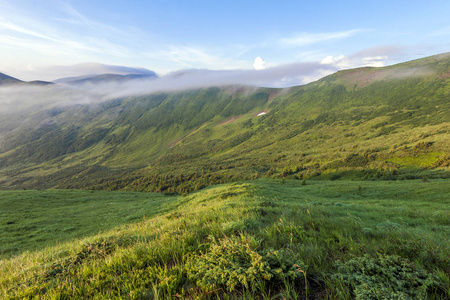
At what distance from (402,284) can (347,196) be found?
28.3 meters

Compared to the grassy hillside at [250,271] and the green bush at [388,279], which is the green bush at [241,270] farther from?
the green bush at [388,279]

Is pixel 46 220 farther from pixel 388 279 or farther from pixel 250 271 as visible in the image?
pixel 388 279

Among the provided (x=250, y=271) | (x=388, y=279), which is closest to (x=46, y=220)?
(x=250, y=271)

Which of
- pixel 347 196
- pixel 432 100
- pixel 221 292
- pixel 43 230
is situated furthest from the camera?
pixel 432 100

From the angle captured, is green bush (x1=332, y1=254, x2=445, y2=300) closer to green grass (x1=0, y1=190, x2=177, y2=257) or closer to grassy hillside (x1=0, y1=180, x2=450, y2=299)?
grassy hillside (x1=0, y1=180, x2=450, y2=299)

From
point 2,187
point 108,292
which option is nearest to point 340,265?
point 108,292

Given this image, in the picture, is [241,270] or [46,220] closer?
[241,270]

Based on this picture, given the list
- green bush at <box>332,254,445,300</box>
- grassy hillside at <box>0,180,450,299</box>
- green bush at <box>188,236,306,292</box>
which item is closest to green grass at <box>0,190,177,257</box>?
grassy hillside at <box>0,180,450,299</box>

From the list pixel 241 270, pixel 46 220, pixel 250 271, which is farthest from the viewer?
pixel 46 220

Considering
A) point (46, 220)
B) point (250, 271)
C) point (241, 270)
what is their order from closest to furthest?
point (250, 271) < point (241, 270) < point (46, 220)

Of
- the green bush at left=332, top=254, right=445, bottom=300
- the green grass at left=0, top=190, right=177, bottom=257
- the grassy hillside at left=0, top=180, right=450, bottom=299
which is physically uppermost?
the green bush at left=332, top=254, right=445, bottom=300

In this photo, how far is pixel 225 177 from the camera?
309ft

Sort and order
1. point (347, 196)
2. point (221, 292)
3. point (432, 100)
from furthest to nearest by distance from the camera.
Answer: point (432, 100)
point (347, 196)
point (221, 292)

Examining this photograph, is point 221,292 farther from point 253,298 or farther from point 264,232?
point 264,232
